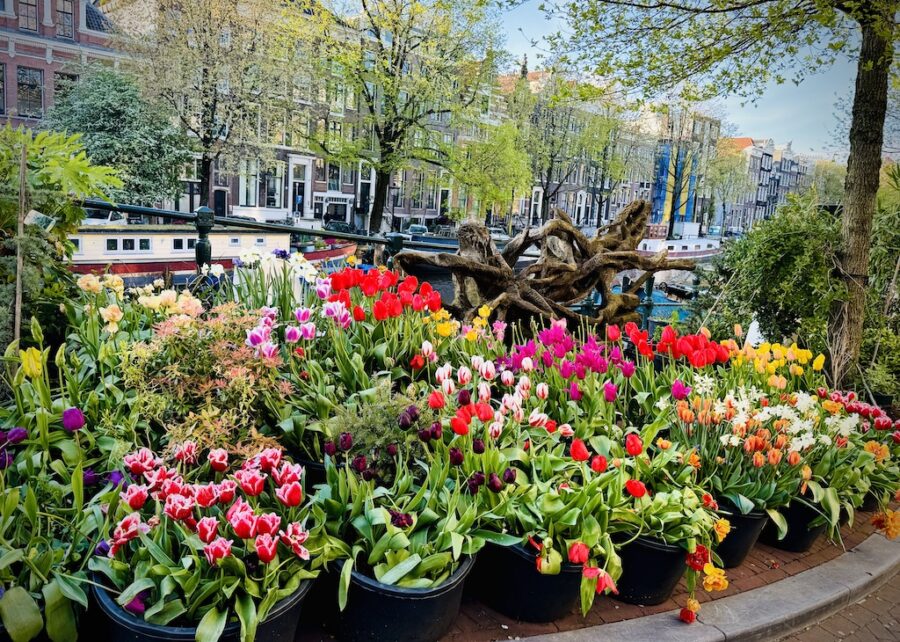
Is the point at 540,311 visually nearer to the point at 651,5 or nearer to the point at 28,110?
the point at 651,5

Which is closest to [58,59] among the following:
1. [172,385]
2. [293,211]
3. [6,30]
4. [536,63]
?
[6,30]

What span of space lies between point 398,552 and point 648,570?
966 millimetres

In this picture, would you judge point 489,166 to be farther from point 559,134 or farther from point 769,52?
point 769,52

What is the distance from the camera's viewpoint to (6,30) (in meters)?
17.4

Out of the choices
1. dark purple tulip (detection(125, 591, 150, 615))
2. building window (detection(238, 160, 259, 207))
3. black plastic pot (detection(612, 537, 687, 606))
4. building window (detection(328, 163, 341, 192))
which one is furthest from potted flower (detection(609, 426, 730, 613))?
building window (detection(328, 163, 341, 192))

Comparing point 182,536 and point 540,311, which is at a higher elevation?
point 540,311

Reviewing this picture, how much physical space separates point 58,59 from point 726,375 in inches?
838

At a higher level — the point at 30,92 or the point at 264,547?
the point at 30,92

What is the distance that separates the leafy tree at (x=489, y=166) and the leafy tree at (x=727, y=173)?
17.8 m

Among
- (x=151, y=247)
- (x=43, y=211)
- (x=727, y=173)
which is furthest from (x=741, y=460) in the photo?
(x=727, y=173)

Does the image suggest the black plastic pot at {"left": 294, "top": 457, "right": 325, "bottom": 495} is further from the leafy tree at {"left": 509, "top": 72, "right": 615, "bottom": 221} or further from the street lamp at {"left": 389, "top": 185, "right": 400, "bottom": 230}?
the street lamp at {"left": 389, "top": 185, "right": 400, "bottom": 230}

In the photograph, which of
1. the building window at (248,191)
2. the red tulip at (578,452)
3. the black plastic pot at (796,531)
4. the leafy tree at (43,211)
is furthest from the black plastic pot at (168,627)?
the building window at (248,191)

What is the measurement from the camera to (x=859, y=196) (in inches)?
173

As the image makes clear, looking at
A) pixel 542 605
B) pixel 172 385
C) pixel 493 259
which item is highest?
pixel 493 259
